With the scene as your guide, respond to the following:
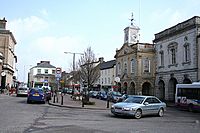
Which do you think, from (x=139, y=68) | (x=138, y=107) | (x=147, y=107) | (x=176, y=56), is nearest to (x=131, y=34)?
(x=139, y=68)

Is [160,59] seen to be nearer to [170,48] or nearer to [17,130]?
[170,48]

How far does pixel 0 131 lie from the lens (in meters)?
10.1

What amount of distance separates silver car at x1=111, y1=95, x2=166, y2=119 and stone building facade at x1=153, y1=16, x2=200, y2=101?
17.8 m

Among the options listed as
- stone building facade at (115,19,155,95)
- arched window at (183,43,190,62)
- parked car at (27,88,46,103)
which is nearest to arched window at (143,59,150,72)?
stone building facade at (115,19,155,95)

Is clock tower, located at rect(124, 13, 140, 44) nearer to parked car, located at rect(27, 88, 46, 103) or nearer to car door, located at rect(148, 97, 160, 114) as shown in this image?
parked car, located at rect(27, 88, 46, 103)

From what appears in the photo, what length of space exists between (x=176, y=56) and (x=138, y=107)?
2517 cm

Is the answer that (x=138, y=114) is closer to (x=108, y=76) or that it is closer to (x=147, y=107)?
(x=147, y=107)

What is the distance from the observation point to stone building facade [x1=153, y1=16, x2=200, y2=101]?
35.5m

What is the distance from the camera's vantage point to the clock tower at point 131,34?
196 feet

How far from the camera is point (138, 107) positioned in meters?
17.2

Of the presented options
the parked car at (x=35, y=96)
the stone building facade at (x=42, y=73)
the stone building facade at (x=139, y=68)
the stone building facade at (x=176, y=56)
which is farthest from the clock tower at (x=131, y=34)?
the stone building facade at (x=42, y=73)

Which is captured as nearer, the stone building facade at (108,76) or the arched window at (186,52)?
the arched window at (186,52)

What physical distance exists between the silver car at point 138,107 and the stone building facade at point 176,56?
1781cm

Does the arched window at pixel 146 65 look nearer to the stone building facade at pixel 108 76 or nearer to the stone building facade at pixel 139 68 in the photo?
the stone building facade at pixel 139 68
